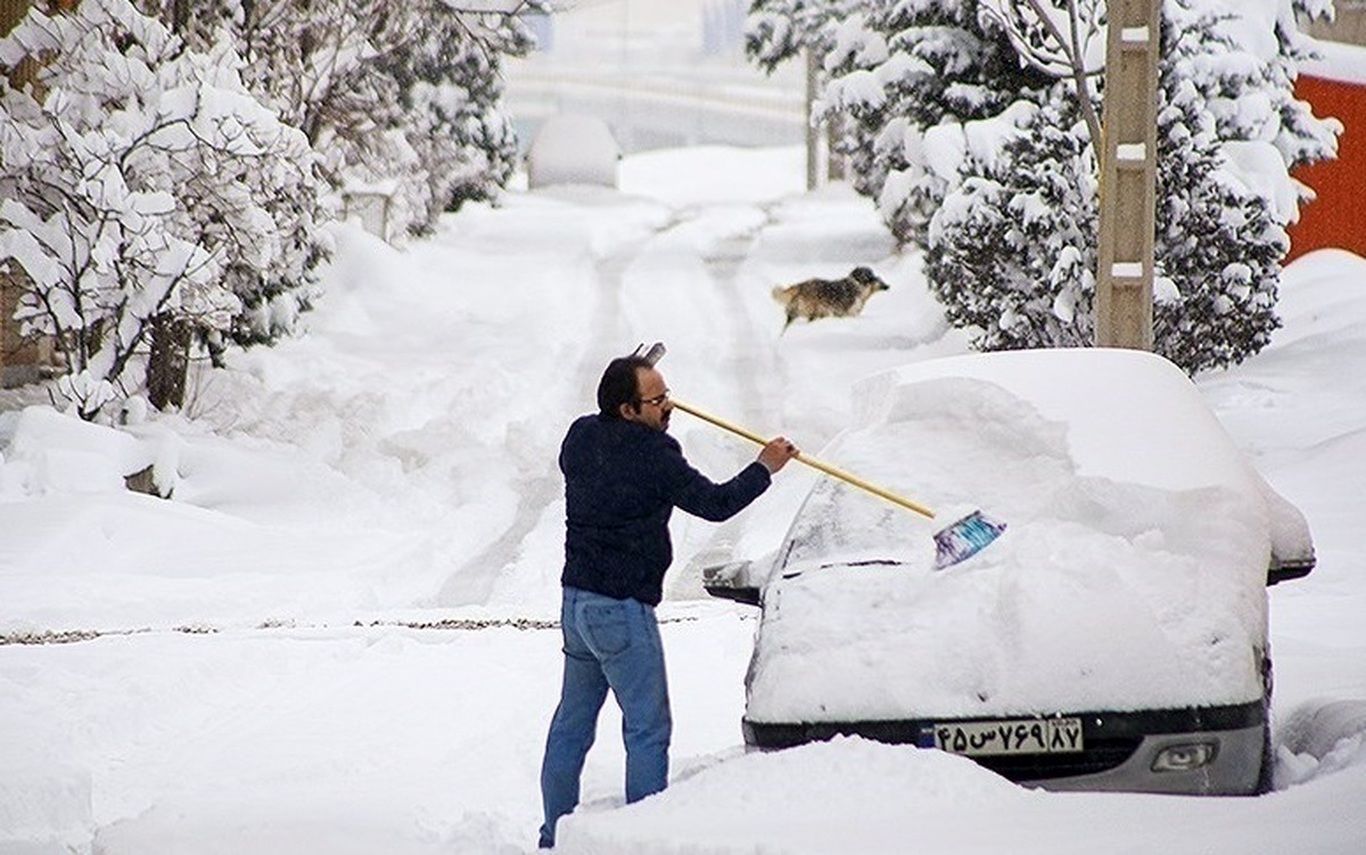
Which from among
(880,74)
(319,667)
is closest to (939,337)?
(880,74)

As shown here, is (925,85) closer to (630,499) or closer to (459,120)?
(459,120)

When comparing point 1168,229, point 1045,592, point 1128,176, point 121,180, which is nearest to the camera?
point 1045,592

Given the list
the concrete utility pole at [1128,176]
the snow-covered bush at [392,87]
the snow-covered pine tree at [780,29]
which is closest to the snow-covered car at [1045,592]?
the concrete utility pole at [1128,176]

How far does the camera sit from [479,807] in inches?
291

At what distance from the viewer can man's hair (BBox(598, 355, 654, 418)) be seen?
6422mm

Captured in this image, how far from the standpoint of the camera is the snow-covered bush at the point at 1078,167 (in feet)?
62.1

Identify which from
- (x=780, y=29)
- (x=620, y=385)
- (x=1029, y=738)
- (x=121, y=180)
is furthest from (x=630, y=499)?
(x=780, y=29)

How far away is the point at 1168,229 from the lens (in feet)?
62.4

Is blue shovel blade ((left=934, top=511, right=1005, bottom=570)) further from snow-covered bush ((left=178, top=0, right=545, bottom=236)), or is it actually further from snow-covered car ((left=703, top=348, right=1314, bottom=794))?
snow-covered bush ((left=178, top=0, right=545, bottom=236))

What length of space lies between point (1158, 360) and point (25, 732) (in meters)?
4.84

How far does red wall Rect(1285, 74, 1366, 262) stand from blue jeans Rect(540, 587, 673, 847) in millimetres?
20113

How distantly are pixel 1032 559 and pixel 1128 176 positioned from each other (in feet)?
24.8

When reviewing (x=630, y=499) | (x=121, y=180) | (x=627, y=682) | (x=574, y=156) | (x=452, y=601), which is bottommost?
(x=574, y=156)

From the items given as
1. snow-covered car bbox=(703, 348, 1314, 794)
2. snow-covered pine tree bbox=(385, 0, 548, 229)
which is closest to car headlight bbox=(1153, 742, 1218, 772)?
snow-covered car bbox=(703, 348, 1314, 794)
